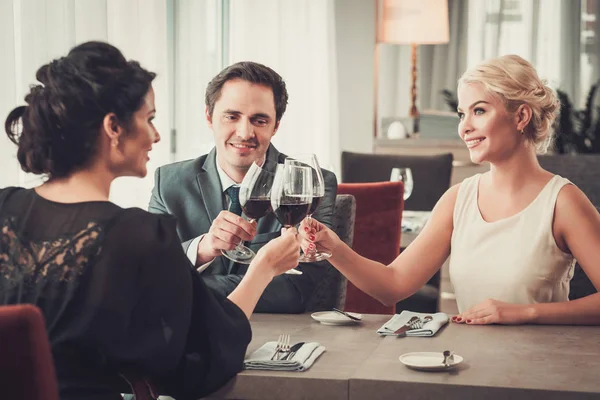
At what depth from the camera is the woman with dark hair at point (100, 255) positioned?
142 centimetres

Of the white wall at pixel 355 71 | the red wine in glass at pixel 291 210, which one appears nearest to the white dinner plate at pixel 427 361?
the red wine in glass at pixel 291 210

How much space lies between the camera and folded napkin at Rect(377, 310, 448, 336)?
1871 millimetres

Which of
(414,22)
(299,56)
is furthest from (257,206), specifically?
(414,22)

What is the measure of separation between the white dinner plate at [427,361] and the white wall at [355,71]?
5.34m

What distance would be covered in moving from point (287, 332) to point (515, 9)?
18.3 feet

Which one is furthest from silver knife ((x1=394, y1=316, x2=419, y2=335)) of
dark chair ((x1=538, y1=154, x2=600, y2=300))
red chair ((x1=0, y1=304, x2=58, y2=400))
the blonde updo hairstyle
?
dark chair ((x1=538, y1=154, x2=600, y2=300))

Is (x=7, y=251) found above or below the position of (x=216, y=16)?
below

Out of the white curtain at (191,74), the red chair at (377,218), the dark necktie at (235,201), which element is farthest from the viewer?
the white curtain at (191,74)

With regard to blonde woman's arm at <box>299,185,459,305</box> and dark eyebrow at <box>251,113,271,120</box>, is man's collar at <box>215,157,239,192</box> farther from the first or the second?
blonde woman's arm at <box>299,185,459,305</box>

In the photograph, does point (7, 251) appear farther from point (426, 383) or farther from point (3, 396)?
point (426, 383)

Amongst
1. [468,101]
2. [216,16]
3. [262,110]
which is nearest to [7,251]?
[262,110]

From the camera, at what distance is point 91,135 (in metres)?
1.50

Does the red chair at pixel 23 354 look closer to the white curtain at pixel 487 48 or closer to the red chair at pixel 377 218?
the red chair at pixel 377 218

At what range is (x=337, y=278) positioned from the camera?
2.50m
